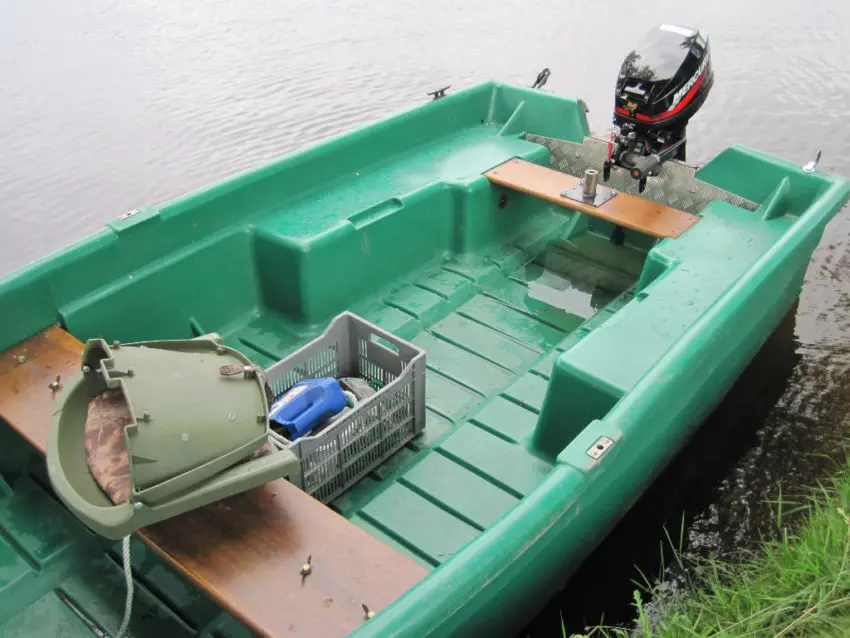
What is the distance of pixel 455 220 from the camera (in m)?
3.81

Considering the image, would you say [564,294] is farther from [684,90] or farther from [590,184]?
[684,90]

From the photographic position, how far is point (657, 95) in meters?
3.35

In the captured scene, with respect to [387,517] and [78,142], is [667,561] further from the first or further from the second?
[78,142]

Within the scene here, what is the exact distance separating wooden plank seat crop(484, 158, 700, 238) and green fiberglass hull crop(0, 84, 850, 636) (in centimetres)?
9

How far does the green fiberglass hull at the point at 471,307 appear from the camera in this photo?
84.0 inches

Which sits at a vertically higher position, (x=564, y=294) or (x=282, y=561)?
(x=282, y=561)

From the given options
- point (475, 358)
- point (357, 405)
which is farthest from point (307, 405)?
point (475, 358)

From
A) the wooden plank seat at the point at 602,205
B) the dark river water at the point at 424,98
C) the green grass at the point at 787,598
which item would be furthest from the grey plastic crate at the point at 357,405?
the wooden plank seat at the point at 602,205

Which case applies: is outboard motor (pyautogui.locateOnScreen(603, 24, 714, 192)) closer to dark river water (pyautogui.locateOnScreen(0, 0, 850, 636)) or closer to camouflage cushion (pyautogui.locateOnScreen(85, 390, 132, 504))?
dark river water (pyautogui.locateOnScreen(0, 0, 850, 636))

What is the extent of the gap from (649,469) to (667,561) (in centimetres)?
51

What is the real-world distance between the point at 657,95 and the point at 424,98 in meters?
3.40

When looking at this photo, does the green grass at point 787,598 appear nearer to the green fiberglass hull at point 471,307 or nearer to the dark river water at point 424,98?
the green fiberglass hull at point 471,307

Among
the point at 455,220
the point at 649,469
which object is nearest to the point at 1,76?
the point at 455,220

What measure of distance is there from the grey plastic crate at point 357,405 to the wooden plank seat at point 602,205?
1.34m
